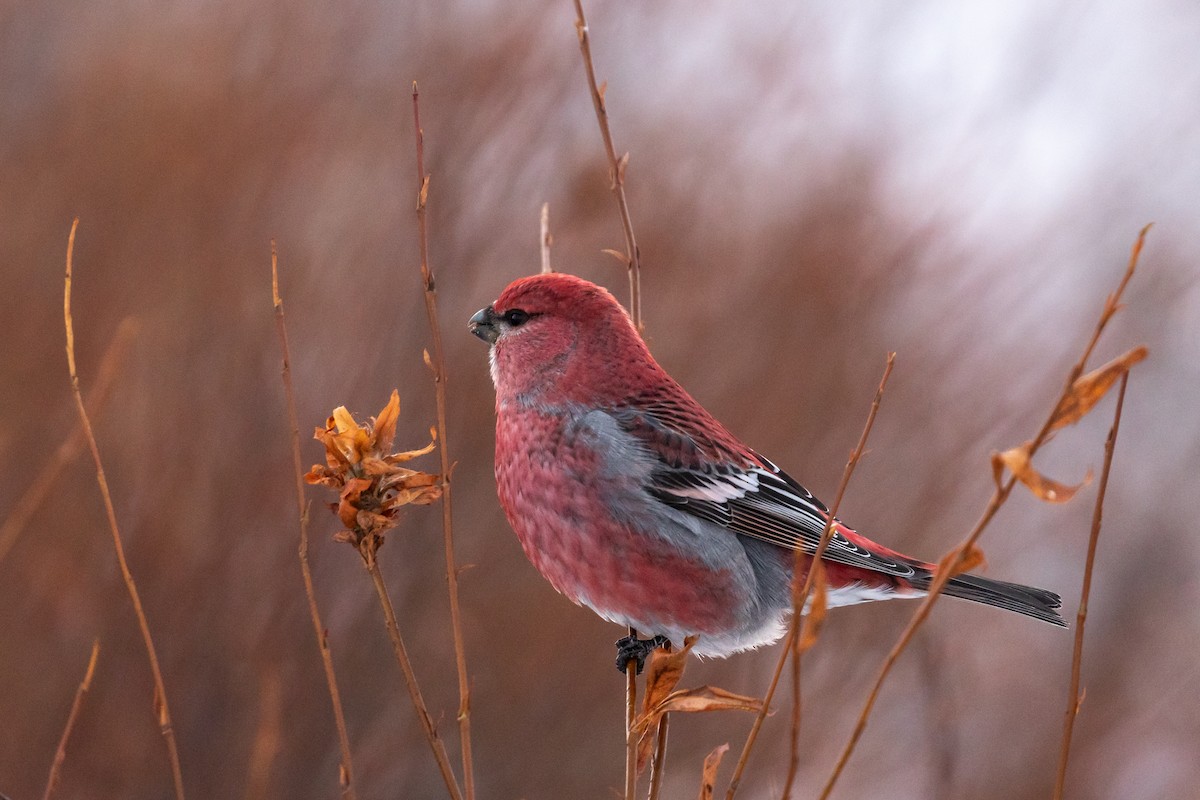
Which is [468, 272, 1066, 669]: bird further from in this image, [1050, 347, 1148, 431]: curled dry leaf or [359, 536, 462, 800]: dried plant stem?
[1050, 347, 1148, 431]: curled dry leaf

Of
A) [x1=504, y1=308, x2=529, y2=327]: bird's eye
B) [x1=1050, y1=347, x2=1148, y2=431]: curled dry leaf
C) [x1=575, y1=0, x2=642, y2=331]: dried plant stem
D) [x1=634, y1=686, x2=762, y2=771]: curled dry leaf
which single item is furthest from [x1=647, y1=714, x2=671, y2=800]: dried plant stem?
[x1=504, y1=308, x2=529, y2=327]: bird's eye

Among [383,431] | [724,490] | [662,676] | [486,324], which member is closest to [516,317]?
[486,324]

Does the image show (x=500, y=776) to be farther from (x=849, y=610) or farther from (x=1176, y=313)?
(x=1176, y=313)

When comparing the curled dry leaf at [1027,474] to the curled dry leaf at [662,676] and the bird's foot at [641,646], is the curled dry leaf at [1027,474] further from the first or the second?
the bird's foot at [641,646]

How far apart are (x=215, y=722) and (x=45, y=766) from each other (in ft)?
1.87

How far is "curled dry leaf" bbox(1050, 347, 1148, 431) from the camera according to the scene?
1056 millimetres

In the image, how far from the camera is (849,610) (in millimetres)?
4094

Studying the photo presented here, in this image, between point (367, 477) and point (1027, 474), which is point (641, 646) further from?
point (1027, 474)

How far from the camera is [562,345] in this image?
8.75ft

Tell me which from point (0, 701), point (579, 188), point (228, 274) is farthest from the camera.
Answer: point (228, 274)

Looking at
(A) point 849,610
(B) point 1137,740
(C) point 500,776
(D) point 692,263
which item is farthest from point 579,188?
(B) point 1137,740

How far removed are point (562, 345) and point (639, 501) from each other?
0.43 m

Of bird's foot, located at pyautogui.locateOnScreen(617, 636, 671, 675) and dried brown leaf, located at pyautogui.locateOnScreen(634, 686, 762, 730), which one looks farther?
bird's foot, located at pyautogui.locateOnScreen(617, 636, 671, 675)

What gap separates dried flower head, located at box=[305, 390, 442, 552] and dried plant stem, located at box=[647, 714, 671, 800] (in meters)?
0.53
